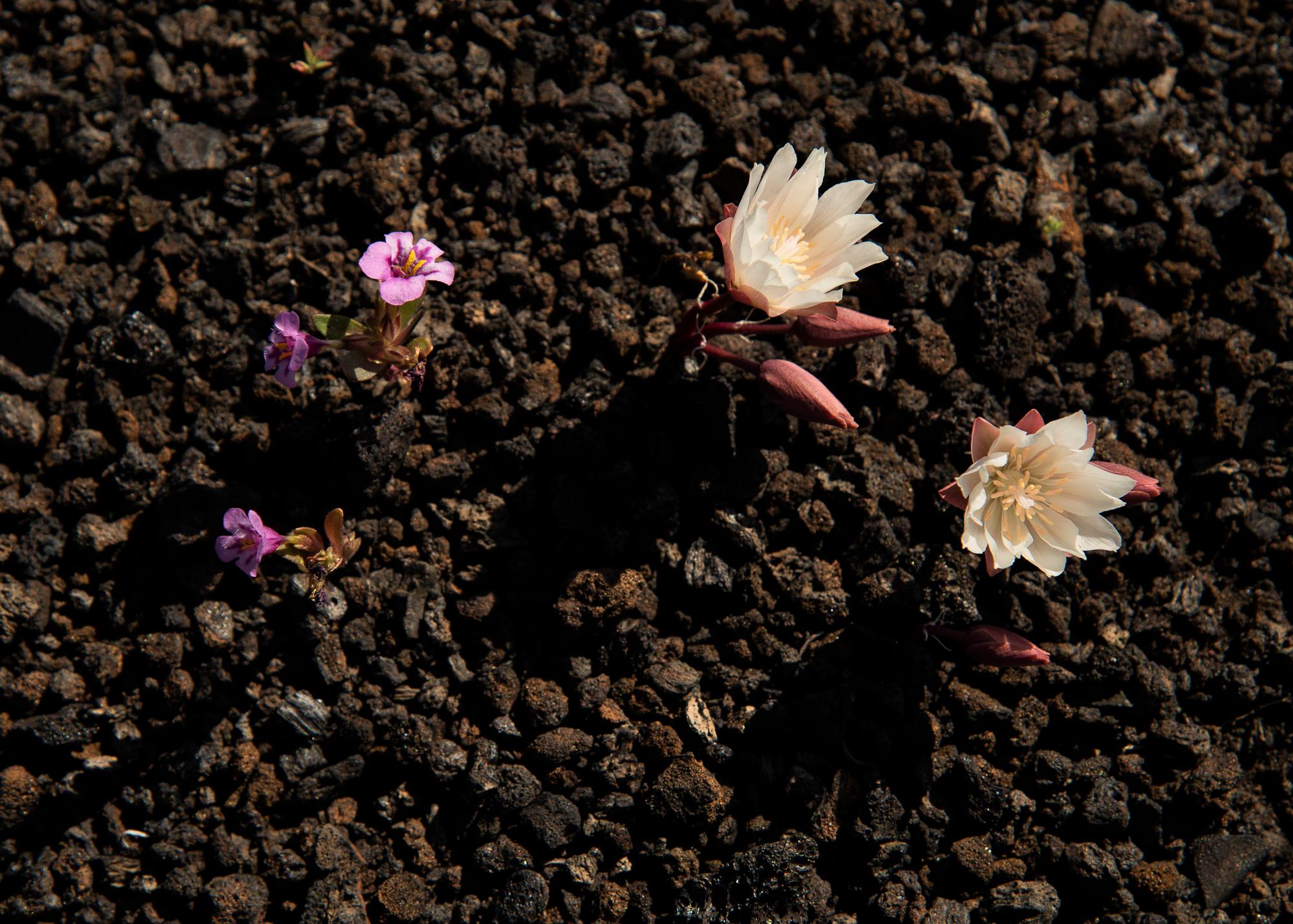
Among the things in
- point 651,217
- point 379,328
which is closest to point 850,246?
point 651,217

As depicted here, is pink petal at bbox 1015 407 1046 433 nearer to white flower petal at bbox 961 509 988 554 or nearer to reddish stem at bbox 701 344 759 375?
white flower petal at bbox 961 509 988 554

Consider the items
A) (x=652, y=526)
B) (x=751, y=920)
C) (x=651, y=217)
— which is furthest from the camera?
(x=651, y=217)

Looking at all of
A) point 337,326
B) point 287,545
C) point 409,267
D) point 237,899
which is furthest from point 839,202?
point 237,899

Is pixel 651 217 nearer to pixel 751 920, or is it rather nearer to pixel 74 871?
pixel 751 920

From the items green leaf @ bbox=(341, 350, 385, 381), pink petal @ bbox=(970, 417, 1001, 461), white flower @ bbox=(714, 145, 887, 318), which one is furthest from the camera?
green leaf @ bbox=(341, 350, 385, 381)

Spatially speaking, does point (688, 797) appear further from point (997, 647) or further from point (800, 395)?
point (800, 395)

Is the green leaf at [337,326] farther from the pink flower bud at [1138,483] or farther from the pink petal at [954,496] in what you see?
the pink flower bud at [1138,483]

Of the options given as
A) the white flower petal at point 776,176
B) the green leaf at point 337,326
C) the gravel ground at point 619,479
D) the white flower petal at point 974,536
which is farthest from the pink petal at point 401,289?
the white flower petal at point 974,536

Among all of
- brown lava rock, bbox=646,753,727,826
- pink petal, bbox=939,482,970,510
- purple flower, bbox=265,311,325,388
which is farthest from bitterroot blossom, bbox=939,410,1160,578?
purple flower, bbox=265,311,325,388
